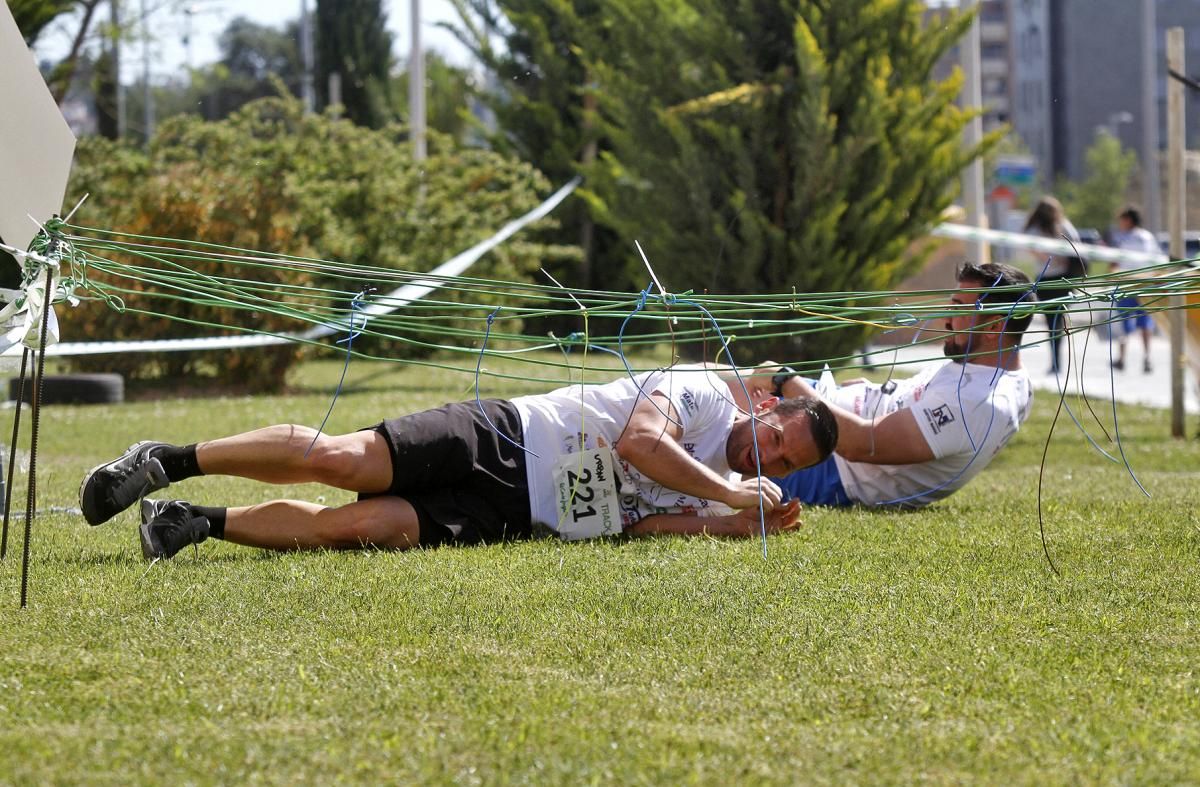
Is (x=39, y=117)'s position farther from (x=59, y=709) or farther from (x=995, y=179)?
(x=995, y=179)

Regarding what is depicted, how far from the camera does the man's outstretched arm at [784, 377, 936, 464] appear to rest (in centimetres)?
604

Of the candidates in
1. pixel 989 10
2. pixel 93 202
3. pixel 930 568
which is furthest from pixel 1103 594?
pixel 989 10

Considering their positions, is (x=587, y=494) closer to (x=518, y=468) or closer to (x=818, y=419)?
(x=518, y=468)

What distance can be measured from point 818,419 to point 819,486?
1.23 m

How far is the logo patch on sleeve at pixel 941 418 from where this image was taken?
6.04 metres

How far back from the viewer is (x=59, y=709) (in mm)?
3188

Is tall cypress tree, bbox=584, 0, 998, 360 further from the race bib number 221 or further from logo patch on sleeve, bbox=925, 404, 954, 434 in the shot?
the race bib number 221

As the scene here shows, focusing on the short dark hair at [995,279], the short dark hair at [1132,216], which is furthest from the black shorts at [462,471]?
the short dark hair at [1132,216]

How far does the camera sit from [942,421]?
19.8ft

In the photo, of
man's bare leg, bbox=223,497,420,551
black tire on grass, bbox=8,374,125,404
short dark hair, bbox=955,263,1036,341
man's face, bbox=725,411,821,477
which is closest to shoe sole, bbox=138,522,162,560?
man's bare leg, bbox=223,497,420,551

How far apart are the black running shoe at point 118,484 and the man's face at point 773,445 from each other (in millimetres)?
2041

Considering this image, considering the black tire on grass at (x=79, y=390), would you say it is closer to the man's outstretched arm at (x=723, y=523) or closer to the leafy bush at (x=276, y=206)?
the leafy bush at (x=276, y=206)

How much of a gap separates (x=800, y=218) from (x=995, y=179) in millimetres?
48904

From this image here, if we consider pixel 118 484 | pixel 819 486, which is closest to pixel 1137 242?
pixel 819 486
